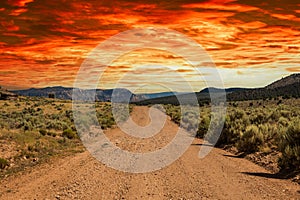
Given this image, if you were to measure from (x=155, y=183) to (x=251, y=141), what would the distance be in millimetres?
9040

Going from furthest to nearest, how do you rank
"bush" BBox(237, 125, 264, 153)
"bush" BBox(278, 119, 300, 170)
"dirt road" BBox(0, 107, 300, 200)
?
"bush" BBox(237, 125, 264, 153) → "bush" BBox(278, 119, 300, 170) → "dirt road" BBox(0, 107, 300, 200)

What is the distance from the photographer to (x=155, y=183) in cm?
1123

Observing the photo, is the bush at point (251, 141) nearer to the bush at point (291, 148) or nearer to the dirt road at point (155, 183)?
the bush at point (291, 148)

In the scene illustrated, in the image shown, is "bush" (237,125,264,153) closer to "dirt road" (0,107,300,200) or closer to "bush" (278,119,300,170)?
"bush" (278,119,300,170)

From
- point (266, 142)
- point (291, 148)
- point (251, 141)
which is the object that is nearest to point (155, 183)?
point (291, 148)

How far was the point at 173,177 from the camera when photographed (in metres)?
12.1

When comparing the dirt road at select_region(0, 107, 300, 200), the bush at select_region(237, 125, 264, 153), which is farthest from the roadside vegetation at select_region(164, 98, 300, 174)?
the dirt road at select_region(0, 107, 300, 200)

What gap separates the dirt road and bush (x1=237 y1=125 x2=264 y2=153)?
337cm

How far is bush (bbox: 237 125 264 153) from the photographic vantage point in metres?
18.5

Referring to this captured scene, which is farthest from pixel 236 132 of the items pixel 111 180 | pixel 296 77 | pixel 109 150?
pixel 296 77

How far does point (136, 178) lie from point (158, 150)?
636 cm

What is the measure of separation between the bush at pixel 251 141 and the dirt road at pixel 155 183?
3.37 metres

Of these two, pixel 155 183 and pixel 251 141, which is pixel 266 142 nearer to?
pixel 251 141

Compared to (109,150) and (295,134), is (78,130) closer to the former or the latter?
(109,150)
